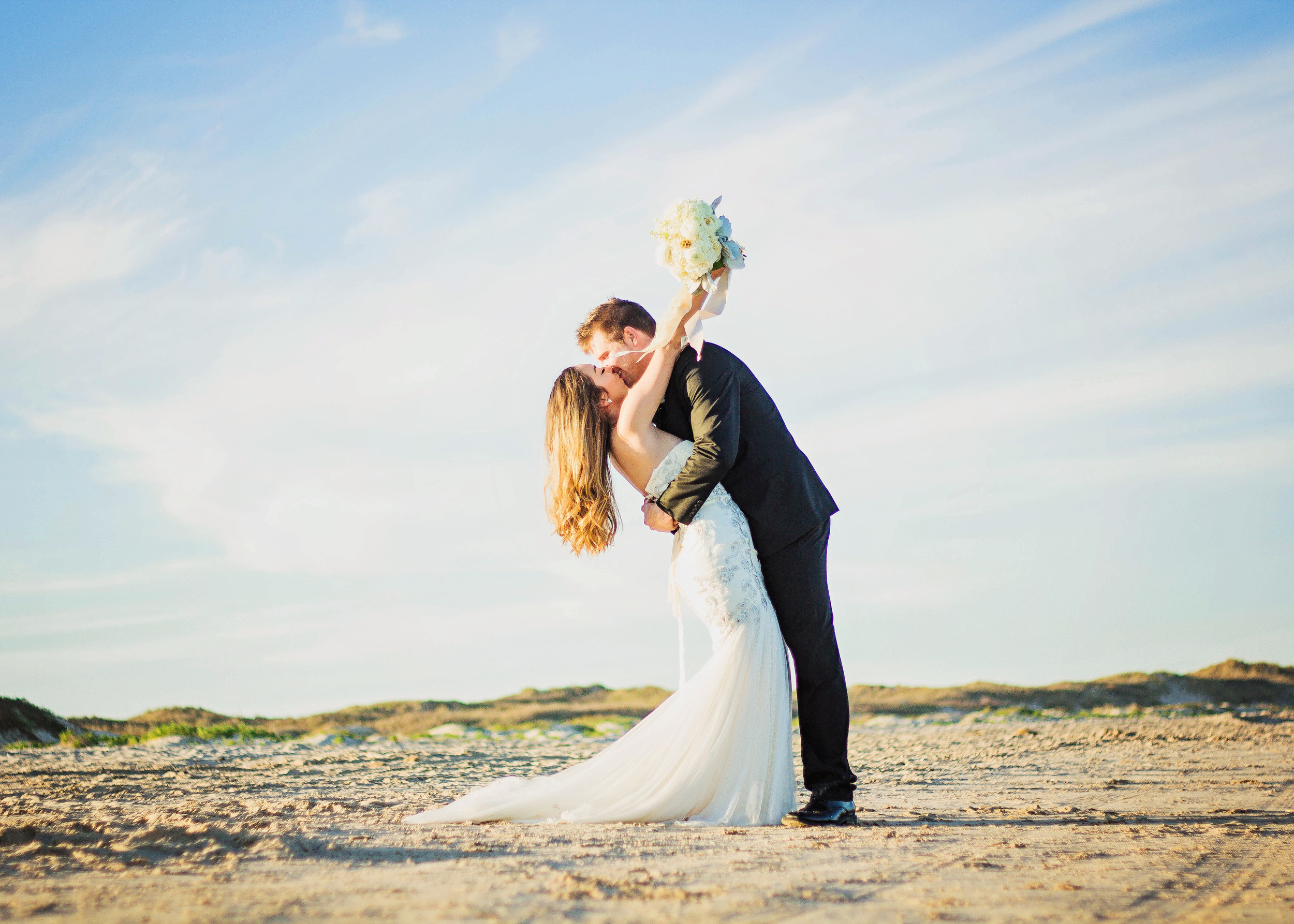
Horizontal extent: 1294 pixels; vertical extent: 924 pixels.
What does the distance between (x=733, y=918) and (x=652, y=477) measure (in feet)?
8.76

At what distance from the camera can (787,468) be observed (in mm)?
4863

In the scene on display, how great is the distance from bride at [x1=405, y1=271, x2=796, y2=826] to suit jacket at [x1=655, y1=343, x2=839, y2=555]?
0.09m

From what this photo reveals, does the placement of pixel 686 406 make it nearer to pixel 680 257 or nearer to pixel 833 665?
pixel 680 257

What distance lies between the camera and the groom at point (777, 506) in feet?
15.3

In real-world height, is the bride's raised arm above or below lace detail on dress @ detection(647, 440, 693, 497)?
above

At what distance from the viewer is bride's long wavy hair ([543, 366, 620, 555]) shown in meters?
4.93

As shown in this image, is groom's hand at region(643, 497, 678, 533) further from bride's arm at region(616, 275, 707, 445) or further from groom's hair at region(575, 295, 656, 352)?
→ groom's hair at region(575, 295, 656, 352)

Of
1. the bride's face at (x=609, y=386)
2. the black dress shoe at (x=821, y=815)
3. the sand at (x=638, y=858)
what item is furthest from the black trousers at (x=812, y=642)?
the bride's face at (x=609, y=386)

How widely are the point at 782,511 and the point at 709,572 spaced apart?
1.54ft

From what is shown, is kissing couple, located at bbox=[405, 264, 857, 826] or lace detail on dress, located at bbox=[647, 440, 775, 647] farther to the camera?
lace detail on dress, located at bbox=[647, 440, 775, 647]

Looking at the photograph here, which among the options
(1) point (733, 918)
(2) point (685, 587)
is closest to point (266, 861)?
(1) point (733, 918)

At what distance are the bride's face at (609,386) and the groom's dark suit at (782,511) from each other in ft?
0.93

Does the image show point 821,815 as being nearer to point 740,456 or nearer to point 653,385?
point 740,456

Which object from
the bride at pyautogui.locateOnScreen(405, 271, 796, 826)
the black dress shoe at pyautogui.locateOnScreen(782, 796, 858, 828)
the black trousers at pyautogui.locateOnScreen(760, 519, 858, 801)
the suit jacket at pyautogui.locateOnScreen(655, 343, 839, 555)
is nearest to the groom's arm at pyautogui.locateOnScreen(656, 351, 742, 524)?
the suit jacket at pyautogui.locateOnScreen(655, 343, 839, 555)
